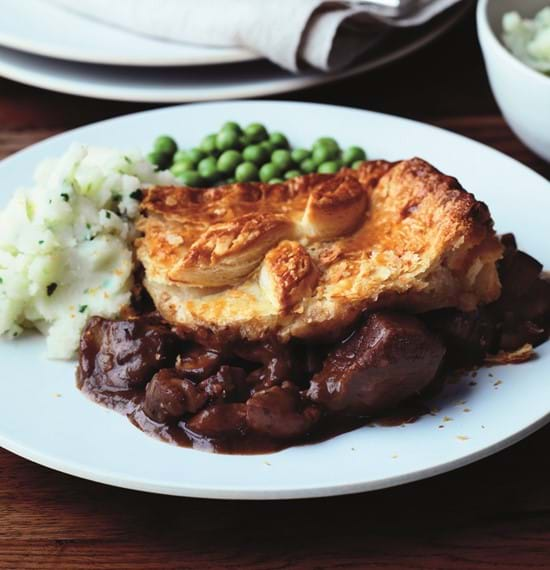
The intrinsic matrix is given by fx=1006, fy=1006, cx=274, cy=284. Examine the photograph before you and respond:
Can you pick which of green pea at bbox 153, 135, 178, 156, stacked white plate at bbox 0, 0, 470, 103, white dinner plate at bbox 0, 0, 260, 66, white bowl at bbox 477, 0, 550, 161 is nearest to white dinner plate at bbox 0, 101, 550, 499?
white bowl at bbox 477, 0, 550, 161

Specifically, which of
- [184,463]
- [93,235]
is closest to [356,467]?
[184,463]

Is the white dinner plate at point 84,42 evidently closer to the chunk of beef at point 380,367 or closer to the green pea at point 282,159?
the green pea at point 282,159

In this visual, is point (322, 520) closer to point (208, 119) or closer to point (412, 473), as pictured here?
point (412, 473)

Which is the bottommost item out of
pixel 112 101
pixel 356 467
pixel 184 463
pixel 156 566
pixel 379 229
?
pixel 112 101

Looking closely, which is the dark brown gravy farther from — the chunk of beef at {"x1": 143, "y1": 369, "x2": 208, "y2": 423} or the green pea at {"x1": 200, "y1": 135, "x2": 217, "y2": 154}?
the green pea at {"x1": 200, "y1": 135, "x2": 217, "y2": 154}

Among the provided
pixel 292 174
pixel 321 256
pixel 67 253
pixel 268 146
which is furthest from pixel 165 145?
pixel 321 256
